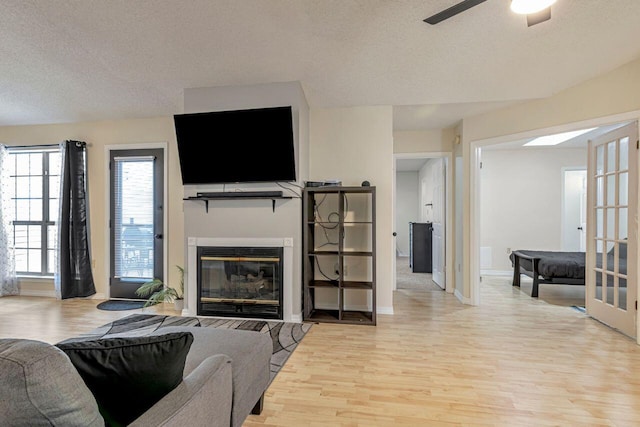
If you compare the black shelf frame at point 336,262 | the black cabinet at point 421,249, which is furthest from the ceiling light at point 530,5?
the black cabinet at point 421,249

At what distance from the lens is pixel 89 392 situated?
78cm

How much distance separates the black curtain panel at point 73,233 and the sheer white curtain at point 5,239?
932 millimetres

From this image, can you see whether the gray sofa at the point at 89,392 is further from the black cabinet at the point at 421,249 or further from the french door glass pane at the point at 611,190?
the black cabinet at the point at 421,249

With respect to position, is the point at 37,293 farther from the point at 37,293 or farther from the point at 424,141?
the point at 424,141

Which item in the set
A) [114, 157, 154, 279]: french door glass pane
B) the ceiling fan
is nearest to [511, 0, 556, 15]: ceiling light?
the ceiling fan

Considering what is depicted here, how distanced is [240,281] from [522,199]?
17.7ft

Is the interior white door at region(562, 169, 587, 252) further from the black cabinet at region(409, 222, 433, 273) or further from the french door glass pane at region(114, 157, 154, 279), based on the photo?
the french door glass pane at region(114, 157, 154, 279)

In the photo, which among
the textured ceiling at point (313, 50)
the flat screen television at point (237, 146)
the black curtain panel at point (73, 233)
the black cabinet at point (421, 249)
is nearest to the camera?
the textured ceiling at point (313, 50)

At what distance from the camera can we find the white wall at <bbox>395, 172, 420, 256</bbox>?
8.83 metres

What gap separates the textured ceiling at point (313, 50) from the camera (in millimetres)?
2152

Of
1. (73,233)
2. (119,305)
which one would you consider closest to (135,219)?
(73,233)

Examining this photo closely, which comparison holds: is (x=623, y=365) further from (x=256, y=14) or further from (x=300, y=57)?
(x=256, y=14)

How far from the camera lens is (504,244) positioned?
19.6ft

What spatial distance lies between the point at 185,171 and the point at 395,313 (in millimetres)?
2908
